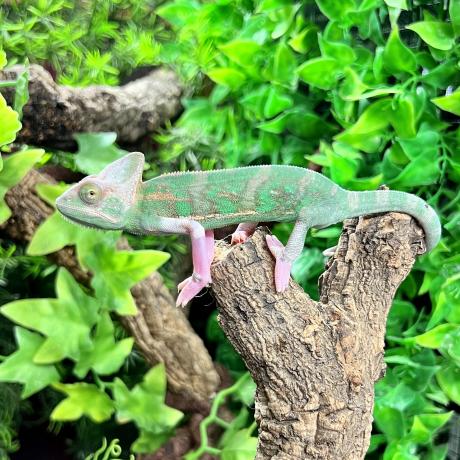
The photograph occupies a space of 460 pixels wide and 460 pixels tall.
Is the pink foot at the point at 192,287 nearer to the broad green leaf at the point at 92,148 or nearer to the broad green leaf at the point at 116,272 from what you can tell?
the broad green leaf at the point at 116,272

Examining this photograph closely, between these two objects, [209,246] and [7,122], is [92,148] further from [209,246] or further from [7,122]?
[209,246]

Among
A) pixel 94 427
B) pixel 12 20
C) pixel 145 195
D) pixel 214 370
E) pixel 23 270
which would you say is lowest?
pixel 94 427

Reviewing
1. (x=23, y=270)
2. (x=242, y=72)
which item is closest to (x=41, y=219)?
(x=23, y=270)

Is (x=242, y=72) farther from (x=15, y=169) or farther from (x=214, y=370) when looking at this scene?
(x=214, y=370)

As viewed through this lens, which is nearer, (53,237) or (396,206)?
(396,206)

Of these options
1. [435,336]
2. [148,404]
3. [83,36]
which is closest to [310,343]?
[435,336]

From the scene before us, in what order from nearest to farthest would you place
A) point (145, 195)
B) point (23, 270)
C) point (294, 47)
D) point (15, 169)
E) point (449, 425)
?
point (145, 195), point (15, 169), point (294, 47), point (449, 425), point (23, 270)
